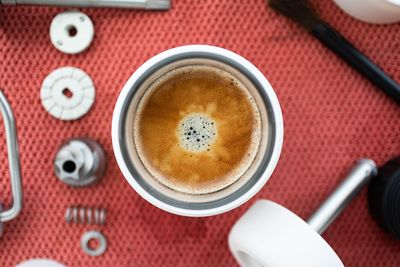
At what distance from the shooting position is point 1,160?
0.55 metres

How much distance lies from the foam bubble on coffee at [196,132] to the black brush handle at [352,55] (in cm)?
14

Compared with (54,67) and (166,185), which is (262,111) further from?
(54,67)

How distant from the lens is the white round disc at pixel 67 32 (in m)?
0.53

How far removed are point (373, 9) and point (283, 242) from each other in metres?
0.22

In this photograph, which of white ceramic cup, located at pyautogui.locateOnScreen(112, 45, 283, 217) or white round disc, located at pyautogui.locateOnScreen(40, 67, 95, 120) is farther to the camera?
white round disc, located at pyautogui.locateOnScreen(40, 67, 95, 120)

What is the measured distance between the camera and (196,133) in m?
0.50

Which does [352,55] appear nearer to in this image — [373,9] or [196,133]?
[373,9]

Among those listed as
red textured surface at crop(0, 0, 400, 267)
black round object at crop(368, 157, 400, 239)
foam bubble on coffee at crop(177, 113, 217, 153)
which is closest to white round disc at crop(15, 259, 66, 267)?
red textured surface at crop(0, 0, 400, 267)

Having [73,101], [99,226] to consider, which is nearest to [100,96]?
[73,101]

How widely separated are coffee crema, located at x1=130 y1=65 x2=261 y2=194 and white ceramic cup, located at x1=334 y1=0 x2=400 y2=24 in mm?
141

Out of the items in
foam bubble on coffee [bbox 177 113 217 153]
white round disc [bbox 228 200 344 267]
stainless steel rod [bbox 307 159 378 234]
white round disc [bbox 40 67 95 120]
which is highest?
white round disc [bbox 40 67 95 120]

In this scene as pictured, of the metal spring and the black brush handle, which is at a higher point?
the black brush handle

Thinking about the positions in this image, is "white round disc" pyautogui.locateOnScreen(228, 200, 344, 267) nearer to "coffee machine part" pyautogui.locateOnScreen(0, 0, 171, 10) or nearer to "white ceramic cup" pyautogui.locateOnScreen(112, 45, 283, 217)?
"white ceramic cup" pyautogui.locateOnScreen(112, 45, 283, 217)

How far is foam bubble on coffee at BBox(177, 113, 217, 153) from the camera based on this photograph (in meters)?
0.50
